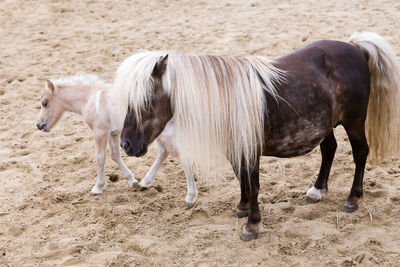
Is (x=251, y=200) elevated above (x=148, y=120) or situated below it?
below

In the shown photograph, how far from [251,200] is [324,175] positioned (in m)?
0.92

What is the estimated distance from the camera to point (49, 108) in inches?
179

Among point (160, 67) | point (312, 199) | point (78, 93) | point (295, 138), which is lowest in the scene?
point (312, 199)

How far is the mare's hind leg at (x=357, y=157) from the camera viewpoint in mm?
3859

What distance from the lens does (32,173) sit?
4816 mm

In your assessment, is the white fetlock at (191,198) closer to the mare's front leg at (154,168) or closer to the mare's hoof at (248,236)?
the mare's front leg at (154,168)

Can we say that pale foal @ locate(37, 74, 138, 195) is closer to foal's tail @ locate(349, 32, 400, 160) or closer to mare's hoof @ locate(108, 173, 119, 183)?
mare's hoof @ locate(108, 173, 119, 183)

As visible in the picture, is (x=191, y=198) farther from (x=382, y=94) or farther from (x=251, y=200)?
(x=382, y=94)

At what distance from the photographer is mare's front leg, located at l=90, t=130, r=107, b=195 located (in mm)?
4348

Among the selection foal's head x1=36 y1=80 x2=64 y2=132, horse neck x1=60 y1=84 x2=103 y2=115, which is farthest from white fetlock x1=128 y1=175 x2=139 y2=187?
foal's head x1=36 y1=80 x2=64 y2=132

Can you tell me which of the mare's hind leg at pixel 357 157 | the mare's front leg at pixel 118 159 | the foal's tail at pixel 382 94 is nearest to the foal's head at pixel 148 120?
the mare's front leg at pixel 118 159

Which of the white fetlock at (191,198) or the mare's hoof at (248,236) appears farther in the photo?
the white fetlock at (191,198)

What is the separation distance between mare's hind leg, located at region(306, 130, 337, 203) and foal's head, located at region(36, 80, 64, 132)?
2428mm

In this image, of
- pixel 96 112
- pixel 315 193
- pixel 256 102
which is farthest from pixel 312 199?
pixel 96 112
